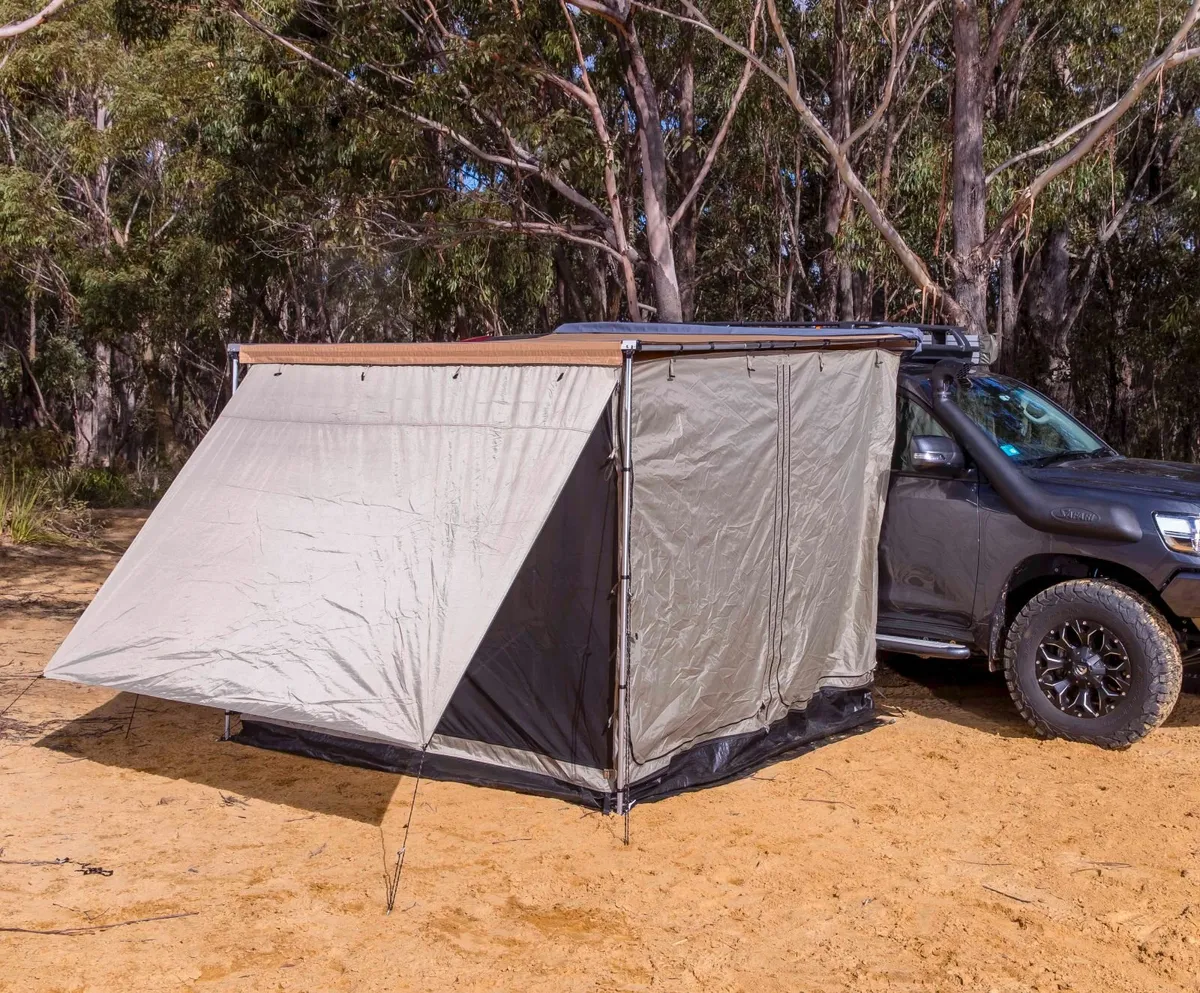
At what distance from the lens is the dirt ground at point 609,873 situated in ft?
13.5

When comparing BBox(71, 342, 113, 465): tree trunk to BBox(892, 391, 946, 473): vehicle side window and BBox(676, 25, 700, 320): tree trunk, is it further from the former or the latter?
BBox(892, 391, 946, 473): vehicle side window

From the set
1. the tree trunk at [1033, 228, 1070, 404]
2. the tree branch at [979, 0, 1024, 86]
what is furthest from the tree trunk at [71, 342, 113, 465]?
the tree branch at [979, 0, 1024, 86]

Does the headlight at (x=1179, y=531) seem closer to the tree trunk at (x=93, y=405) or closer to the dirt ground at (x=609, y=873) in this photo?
the dirt ground at (x=609, y=873)

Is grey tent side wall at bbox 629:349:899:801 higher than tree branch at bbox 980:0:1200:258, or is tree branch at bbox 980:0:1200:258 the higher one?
tree branch at bbox 980:0:1200:258

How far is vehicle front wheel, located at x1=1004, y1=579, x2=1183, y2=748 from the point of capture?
20.3 feet

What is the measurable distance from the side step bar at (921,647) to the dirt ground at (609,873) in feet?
1.41

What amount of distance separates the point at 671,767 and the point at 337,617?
5.27 ft

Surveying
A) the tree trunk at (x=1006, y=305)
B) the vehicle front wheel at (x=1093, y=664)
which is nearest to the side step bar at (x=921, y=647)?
the vehicle front wheel at (x=1093, y=664)

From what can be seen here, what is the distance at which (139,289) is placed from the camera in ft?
71.8

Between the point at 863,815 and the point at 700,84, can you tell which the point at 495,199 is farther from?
the point at 863,815

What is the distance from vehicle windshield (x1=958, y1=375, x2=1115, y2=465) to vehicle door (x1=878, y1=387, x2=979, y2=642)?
0.97 ft

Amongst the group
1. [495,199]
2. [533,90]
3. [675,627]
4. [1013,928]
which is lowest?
[1013,928]

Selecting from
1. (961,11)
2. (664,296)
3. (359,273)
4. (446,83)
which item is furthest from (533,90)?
(359,273)

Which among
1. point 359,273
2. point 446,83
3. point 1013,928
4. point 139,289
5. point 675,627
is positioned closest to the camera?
point 1013,928
